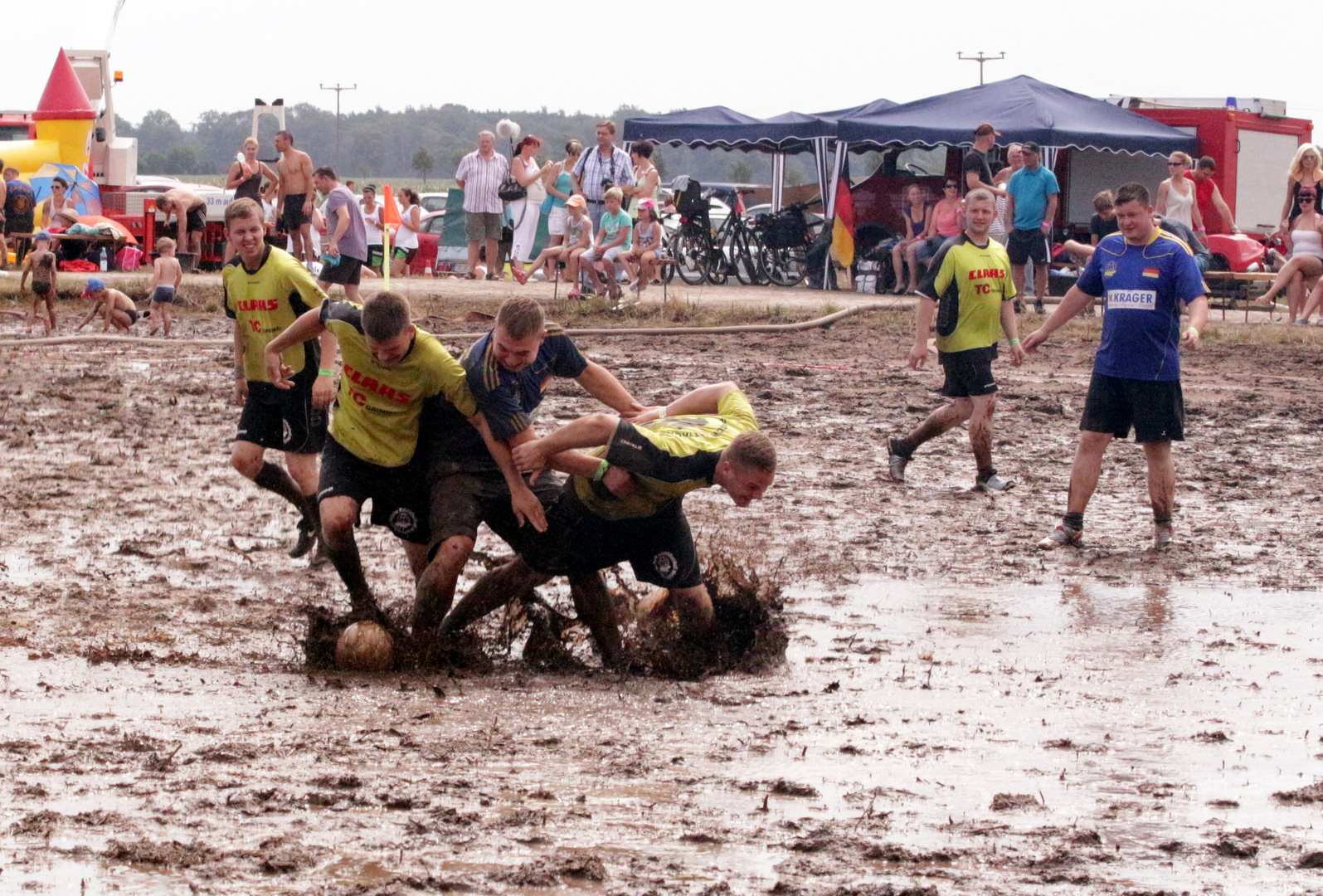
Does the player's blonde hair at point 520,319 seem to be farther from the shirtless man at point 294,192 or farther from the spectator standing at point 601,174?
the spectator standing at point 601,174

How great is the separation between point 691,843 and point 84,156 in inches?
1078

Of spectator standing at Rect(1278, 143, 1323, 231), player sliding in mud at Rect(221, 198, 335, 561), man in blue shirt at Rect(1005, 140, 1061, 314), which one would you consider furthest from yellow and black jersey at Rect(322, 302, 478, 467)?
spectator standing at Rect(1278, 143, 1323, 231)

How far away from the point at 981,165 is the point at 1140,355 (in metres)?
9.22

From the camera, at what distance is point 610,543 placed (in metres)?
6.19

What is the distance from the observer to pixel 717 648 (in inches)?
252

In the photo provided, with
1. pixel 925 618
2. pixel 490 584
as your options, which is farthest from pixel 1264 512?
pixel 490 584

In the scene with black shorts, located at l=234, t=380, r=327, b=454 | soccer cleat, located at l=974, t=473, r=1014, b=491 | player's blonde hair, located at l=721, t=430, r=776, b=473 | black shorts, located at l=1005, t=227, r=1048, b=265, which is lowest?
soccer cleat, located at l=974, t=473, r=1014, b=491

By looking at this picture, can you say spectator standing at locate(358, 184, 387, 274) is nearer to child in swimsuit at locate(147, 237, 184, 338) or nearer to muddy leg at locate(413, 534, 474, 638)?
child in swimsuit at locate(147, 237, 184, 338)

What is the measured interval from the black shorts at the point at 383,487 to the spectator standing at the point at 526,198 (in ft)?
49.1

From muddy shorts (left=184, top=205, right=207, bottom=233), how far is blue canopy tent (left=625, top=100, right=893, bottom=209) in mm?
7014

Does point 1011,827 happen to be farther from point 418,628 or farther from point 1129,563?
point 1129,563

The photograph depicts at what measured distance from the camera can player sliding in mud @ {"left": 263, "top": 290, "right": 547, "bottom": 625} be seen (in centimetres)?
618

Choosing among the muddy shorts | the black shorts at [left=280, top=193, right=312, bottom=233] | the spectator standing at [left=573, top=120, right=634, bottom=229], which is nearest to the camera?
the black shorts at [left=280, top=193, right=312, bottom=233]

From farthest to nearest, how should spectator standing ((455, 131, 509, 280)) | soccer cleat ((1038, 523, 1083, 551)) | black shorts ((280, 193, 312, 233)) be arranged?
spectator standing ((455, 131, 509, 280)) < black shorts ((280, 193, 312, 233)) < soccer cleat ((1038, 523, 1083, 551))
